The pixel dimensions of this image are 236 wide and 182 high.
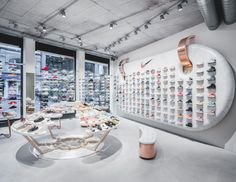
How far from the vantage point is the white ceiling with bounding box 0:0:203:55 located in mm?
3625

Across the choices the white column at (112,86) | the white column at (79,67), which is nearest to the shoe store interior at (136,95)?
the white column at (79,67)

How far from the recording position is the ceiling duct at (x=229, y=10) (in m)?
2.76

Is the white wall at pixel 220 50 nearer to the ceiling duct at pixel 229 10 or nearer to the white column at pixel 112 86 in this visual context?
the ceiling duct at pixel 229 10

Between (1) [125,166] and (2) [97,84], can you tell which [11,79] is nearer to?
(2) [97,84]

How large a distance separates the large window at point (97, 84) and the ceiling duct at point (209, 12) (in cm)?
620

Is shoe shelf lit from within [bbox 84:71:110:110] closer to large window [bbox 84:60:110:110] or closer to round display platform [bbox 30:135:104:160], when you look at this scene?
large window [bbox 84:60:110:110]

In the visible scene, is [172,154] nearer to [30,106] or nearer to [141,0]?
[141,0]

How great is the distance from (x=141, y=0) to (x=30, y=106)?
578 cm

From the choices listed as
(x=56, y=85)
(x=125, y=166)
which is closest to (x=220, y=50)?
(x=125, y=166)

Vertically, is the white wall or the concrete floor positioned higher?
the white wall

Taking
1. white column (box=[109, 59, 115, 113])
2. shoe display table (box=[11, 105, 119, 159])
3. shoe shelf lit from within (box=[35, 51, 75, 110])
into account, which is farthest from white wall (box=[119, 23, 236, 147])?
shoe shelf lit from within (box=[35, 51, 75, 110])

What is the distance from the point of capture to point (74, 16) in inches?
167

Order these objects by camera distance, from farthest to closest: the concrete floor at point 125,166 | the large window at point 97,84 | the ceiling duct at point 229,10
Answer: the large window at point 97,84, the ceiling duct at point 229,10, the concrete floor at point 125,166

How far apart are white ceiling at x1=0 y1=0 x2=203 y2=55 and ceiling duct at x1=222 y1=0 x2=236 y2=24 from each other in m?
0.73
